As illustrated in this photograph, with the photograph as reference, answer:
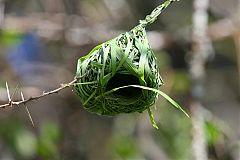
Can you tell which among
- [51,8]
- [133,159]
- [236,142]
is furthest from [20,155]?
[236,142]

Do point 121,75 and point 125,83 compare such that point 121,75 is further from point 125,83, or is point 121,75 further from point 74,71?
point 74,71

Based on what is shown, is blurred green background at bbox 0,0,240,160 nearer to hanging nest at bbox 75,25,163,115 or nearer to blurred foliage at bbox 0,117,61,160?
blurred foliage at bbox 0,117,61,160

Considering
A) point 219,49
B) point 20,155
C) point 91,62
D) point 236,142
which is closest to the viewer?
point 91,62

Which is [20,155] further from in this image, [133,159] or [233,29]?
[233,29]

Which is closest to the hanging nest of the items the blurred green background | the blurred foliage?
the blurred green background

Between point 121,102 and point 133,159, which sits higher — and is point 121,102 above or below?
above

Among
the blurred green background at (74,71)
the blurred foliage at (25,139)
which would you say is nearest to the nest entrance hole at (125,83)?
the blurred green background at (74,71)
